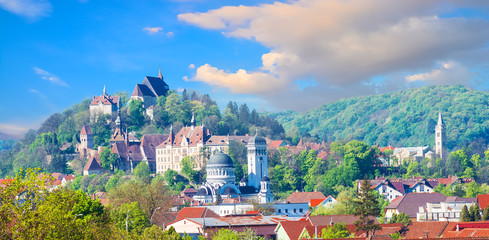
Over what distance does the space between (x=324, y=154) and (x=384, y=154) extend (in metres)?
11.7

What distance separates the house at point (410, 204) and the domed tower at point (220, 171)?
111ft

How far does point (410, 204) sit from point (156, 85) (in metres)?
88.8

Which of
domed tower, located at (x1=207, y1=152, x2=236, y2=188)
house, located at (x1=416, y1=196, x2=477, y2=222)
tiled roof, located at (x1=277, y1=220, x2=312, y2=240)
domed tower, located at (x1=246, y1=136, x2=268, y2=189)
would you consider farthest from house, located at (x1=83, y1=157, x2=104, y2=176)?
tiled roof, located at (x1=277, y1=220, x2=312, y2=240)

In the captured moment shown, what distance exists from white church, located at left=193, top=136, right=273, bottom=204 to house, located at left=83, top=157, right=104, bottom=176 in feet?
93.3

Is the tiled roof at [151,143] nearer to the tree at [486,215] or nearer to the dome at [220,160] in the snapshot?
the dome at [220,160]

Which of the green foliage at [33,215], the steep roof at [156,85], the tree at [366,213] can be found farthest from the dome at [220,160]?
the green foliage at [33,215]

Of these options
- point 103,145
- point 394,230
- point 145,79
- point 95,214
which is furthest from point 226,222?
point 145,79

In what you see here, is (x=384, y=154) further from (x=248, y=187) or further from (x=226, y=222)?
(x=226, y=222)

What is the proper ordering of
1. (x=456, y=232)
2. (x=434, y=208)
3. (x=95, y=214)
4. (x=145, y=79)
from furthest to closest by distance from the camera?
(x=145, y=79) < (x=434, y=208) < (x=456, y=232) < (x=95, y=214)

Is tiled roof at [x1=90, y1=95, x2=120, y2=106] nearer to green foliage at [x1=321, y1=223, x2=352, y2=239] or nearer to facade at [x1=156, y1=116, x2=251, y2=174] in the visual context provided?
facade at [x1=156, y1=116, x2=251, y2=174]

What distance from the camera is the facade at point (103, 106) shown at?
165 meters

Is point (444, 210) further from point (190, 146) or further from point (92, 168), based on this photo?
point (92, 168)

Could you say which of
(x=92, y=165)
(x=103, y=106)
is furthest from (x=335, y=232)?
(x=103, y=106)

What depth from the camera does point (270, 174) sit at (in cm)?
13725
